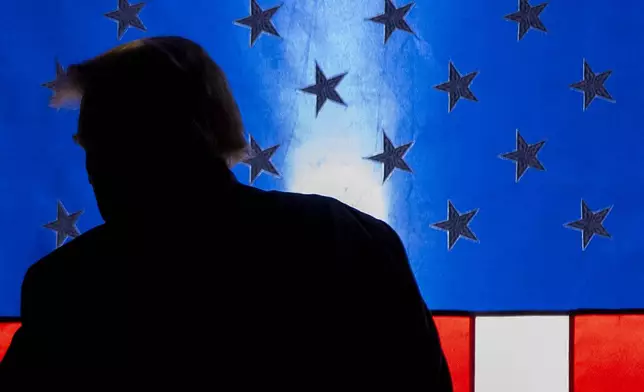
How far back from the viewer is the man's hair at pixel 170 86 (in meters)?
0.67

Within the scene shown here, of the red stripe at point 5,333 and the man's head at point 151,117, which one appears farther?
the red stripe at point 5,333

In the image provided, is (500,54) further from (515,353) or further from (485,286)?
(515,353)

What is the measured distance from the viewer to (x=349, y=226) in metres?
0.66

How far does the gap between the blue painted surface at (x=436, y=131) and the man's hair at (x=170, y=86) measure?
0.59 m

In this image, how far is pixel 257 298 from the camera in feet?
2.15

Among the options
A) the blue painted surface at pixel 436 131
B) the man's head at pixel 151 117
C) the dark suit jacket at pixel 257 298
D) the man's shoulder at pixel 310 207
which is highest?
the blue painted surface at pixel 436 131

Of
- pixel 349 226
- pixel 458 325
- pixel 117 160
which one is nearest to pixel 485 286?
pixel 458 325

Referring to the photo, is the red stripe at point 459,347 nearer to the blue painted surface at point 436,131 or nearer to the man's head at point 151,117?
the blue painted surface at point 436,131

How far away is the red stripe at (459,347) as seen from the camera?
1.32 m

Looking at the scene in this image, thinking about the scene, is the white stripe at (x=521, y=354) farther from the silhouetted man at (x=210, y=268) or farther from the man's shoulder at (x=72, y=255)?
the man's shoulder at (x=72, y=255)

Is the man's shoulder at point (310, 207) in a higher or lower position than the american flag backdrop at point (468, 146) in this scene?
lower

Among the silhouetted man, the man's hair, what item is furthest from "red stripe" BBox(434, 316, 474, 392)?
the man's hair

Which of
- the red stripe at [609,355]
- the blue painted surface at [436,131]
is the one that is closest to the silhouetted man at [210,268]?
the blue painted surface at [436,131]

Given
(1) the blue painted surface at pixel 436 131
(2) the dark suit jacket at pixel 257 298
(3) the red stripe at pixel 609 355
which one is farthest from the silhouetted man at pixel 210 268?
(3) the red stripe at pixel 609 355
